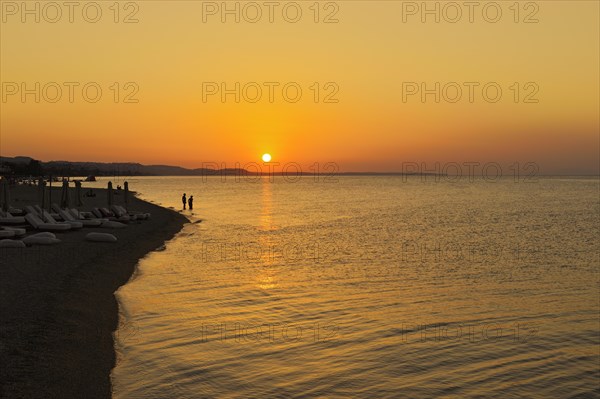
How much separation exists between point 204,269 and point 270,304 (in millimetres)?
8217

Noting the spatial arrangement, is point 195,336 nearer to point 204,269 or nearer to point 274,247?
point 204,269

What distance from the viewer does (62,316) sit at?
1490 centimetres

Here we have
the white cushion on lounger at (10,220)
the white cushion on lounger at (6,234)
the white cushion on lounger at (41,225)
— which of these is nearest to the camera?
the white cushion on lounger at (6,234)

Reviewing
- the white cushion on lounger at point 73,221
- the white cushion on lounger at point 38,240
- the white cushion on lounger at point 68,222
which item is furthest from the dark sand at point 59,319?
the white cushion on lounger at point 73,221

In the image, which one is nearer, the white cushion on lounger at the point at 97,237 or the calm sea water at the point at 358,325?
the calm sea water at the point at 358,325

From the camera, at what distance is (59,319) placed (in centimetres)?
1459

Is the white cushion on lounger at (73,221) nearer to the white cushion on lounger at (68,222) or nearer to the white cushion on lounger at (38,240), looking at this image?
the white cushion on lounger at (68,222)

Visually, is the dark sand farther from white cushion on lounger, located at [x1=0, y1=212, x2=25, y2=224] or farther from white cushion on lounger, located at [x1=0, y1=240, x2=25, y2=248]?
white cushion on lounger, located at [x1=0, y1=212, x2=25, y2=224]

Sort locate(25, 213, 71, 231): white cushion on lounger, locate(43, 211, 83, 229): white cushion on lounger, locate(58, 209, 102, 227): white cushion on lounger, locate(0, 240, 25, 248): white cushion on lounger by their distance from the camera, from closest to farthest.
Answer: locate(0, 240, 25, 248): white cushion on lounger < locate(25, 213, 71, 231): white cushion on lounger < locate(43, 211, 83, 229): white cushion on lounger < locate(58, 209, 102, 227): white cushion on lounger

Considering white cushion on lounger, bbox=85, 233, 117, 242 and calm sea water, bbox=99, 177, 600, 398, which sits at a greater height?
white cushion on lounger, bbox=85, 233, 117, 242

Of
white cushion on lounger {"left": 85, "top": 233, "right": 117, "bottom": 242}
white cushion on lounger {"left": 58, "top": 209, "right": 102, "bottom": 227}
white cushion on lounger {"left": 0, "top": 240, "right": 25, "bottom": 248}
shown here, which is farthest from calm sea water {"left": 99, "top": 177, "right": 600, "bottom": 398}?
white cushion on lounger {"left": 58, "top": 209, "right": 102, "bottom": 227}

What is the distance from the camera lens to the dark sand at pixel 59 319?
10.9 meters

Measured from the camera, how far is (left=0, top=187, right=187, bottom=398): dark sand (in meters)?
10.9

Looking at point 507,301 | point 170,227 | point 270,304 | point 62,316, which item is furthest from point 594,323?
point 170,227
